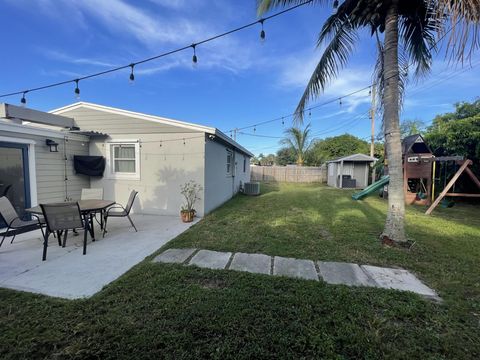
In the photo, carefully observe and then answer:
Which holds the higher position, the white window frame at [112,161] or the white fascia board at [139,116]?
the white fascia board at [139,116]

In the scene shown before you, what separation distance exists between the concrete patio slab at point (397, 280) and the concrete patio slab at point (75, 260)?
357 cm

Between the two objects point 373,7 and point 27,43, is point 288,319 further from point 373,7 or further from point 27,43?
point 27,43

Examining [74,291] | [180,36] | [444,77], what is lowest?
[74,291]

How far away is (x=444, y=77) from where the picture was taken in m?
10.9

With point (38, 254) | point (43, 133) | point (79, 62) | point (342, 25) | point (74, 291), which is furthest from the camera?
point (79, 62)

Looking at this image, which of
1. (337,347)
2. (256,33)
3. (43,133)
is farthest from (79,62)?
(337,347)

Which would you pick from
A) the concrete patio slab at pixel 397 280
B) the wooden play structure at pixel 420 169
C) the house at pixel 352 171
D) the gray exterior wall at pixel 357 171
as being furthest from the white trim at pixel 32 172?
the gray exterior wall at pixel 357 171

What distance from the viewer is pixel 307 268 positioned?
10.6 feet

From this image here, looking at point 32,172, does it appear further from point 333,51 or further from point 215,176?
point 333,51

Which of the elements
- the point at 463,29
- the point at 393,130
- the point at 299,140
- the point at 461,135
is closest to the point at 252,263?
the point at 393,130

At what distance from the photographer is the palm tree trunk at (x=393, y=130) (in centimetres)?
413

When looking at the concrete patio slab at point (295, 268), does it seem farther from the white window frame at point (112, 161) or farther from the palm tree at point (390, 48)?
the white window frame at point (112, 161)

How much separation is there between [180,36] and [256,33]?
2.19 metres

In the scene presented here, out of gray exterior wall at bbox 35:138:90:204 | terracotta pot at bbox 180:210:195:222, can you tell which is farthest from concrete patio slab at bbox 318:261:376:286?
gray exterior wall at bbox 35:138:90:204
